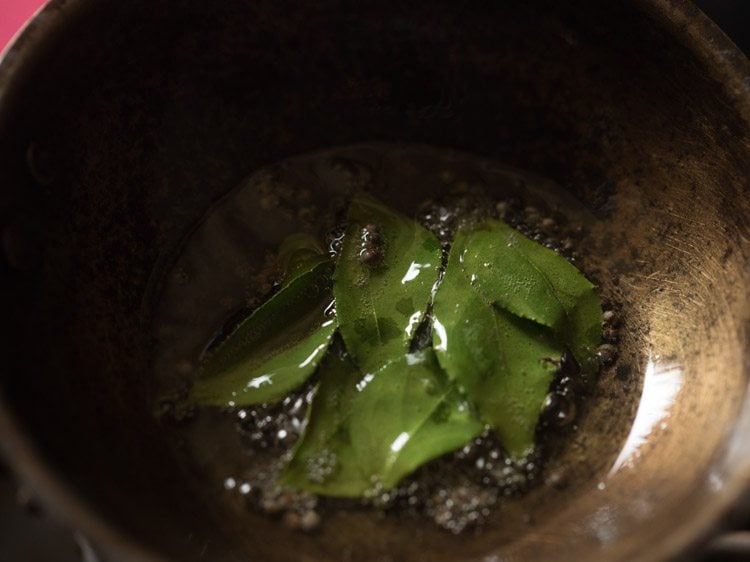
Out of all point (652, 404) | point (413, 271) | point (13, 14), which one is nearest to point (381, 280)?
point (413, 271)

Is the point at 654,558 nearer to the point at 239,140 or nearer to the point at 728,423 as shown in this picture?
the point at 728,423

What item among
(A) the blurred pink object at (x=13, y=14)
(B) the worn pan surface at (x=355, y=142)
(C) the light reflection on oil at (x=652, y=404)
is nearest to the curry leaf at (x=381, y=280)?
(B) the worn pan surface at (x=355, y=142)

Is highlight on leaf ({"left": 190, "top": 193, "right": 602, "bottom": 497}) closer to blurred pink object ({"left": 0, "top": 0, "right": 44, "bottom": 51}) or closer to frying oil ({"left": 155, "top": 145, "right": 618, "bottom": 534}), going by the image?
frying oil ({"left": 155, "top": 145, "right": 618, "bottom": 534})

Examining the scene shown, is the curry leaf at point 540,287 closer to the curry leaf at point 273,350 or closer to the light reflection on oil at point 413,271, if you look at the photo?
the light reflection on oil at point 413,271

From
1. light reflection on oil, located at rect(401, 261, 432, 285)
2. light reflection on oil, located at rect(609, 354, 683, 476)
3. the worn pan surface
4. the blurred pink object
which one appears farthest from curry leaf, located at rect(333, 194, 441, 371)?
the blurred pink object

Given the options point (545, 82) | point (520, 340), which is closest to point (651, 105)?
point (545, 82)
